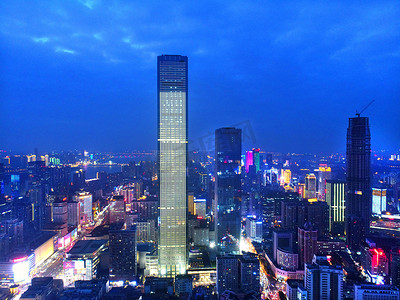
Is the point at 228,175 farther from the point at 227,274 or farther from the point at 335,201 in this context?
the point at 335,201

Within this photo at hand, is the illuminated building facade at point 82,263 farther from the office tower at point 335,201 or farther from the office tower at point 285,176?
the office tower at point 285,176

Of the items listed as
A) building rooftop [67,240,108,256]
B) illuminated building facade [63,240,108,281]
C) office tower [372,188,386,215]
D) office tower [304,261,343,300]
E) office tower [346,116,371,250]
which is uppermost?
office tower [346,116,371,250]

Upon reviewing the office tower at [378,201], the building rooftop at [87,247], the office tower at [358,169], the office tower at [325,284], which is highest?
the office tower at [358,169]

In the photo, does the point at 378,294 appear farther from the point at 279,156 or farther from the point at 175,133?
the point at 279,156

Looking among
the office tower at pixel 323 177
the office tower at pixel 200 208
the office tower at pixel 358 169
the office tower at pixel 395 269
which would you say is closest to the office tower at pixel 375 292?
the office tower at pixel 395 269

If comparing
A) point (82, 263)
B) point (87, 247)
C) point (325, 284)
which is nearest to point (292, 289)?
point (325, 284)

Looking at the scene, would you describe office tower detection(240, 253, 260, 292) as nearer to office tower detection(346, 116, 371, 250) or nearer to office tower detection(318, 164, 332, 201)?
office tower detection(346, 116, 371, 250)

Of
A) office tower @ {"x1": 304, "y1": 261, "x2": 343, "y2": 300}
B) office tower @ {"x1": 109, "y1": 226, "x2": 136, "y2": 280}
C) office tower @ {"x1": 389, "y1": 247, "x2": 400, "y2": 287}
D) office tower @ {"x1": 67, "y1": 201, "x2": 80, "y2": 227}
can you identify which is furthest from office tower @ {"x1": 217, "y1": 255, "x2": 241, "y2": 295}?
office tower @ {"x1": 67, "y1": 201, "x2": 80, "y2": 227}
